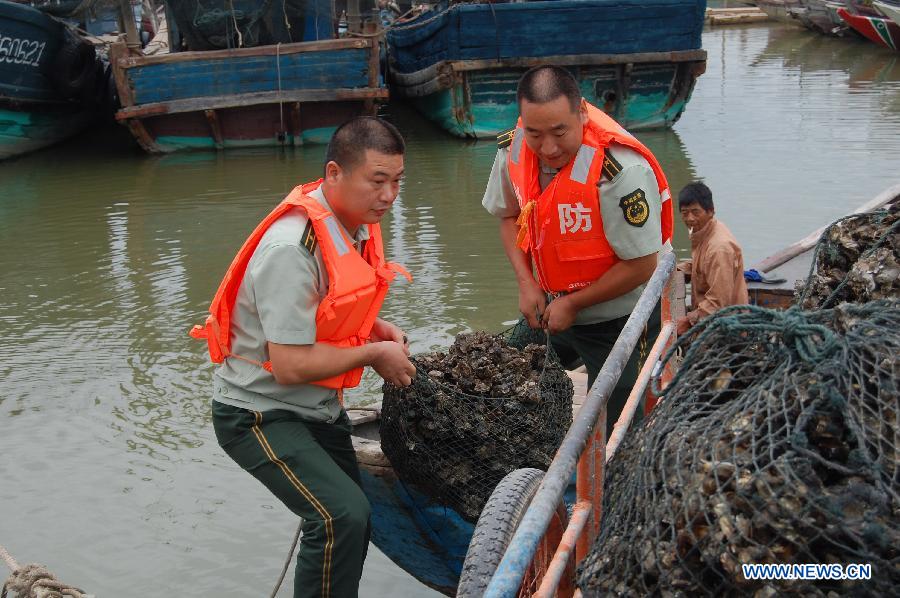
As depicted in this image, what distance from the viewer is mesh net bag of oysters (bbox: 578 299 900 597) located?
2.04 m

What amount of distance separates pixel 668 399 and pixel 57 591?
244 centimetres

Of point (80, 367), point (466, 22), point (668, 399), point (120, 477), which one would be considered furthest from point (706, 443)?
point (466, 22)

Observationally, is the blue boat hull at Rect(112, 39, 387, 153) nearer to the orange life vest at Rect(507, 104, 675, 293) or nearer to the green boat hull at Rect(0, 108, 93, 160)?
the green boat hull at Rect(0, 108, 93, 160)

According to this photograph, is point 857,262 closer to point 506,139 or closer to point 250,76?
point 506,139

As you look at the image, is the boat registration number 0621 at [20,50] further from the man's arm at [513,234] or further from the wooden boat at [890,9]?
the wooden boat at [890,9]

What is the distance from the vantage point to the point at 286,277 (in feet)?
10.8

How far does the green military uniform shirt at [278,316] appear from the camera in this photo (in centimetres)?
328

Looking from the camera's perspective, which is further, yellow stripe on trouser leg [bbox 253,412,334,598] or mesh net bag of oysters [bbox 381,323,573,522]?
mesh net bag of oysters [bbox 381,323,573,522]

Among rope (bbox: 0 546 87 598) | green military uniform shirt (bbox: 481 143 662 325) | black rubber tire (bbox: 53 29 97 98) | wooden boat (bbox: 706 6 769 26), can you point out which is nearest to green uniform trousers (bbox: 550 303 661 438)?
green military uniform shirt (bbox: 481 143 662 325)

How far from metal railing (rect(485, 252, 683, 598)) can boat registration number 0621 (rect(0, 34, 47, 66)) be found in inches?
553

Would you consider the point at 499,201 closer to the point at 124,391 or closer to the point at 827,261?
the point at 827,261

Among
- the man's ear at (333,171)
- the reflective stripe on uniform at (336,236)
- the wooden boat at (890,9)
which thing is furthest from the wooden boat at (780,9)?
the reflective stripe on uniform at (336,236)

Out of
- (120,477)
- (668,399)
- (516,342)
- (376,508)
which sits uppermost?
(668,399)

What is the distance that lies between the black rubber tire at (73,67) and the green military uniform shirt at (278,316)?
14.6 m
